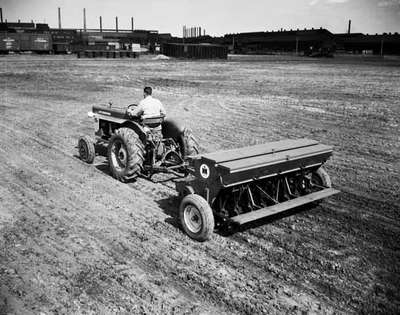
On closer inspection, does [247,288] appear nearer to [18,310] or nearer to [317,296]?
[317,296]

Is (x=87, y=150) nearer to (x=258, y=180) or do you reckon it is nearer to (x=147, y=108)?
(x=147, y=108)

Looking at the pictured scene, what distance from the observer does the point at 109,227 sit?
217 inches

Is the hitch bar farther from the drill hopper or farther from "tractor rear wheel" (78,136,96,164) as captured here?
"tractor rear wheel" (78,136,96,164)

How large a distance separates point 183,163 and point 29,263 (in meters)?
3.28

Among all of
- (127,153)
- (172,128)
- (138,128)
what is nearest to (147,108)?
(138,128)

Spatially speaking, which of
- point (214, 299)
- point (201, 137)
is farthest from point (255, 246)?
point (201, 137)

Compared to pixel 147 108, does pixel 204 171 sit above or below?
below

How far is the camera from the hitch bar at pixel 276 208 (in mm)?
4941

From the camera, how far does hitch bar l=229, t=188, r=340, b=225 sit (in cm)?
494

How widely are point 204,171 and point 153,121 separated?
2162 millimetres

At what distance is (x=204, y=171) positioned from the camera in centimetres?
514

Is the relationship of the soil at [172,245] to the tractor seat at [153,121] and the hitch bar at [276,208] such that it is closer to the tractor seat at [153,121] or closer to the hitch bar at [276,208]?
the hitch bar at [276,208]

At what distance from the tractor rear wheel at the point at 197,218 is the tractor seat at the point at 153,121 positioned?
7.04 ft

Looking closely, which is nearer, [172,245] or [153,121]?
[172,245]
